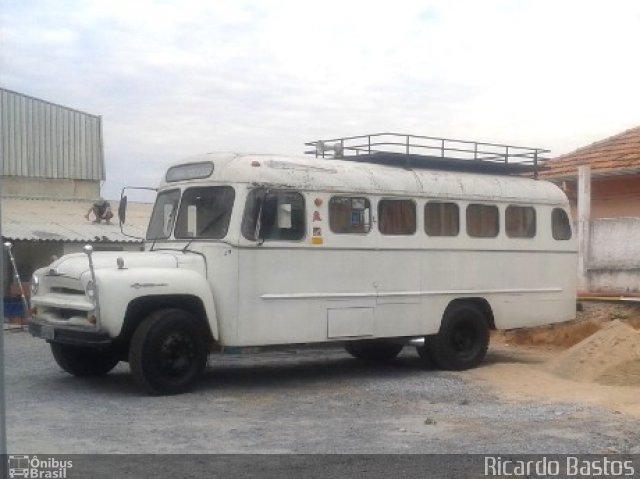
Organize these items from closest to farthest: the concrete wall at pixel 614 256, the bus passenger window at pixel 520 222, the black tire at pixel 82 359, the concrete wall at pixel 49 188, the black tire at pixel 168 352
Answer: the black tire at pixel 168 352 < the black tire at pixel 82 359 < the bus passenger window at pixel 520 222 < the concrete wall at pixel 614 256 < the concrete wall at pixel 49 188

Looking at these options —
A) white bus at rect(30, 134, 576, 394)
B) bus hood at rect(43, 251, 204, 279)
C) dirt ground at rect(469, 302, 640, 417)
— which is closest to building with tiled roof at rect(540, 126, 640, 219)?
dirt ground at rect(469, 302, 640, 417)

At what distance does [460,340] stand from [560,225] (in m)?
2.66

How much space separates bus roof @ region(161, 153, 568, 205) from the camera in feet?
37.4

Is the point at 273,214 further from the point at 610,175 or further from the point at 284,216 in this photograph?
the point at 610,175

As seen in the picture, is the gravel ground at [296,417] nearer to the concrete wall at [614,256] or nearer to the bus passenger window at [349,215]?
the bus passenger window at [349,215]

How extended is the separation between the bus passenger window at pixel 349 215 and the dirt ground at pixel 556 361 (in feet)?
8.64

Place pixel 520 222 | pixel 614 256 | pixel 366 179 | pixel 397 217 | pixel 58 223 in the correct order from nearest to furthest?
pixel 366 179 → pixel 397 217 → pixel 520 222 → pixel 614 256 → pixel 58 223

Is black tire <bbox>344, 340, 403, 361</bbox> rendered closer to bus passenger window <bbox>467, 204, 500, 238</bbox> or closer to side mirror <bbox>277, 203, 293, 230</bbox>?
bus passenger window <bbox>467, 204, 500, 238</bbox>

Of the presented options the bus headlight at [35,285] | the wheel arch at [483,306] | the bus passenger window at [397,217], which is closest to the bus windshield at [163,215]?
the bus headlight at [35,285]

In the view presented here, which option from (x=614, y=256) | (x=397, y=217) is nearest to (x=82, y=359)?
(x=397, y=217)

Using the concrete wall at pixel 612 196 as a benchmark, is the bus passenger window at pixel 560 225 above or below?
below

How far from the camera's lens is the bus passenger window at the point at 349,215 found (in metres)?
12.0

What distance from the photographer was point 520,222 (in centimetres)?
1419

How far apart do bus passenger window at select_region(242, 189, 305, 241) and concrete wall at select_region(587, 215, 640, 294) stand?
320 inches
